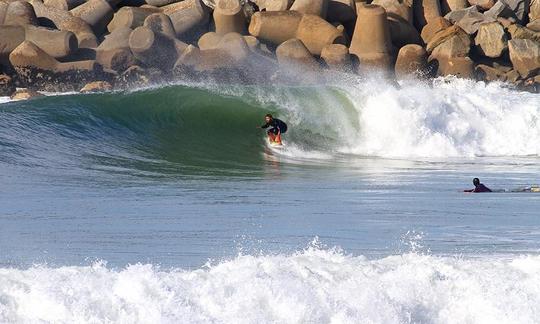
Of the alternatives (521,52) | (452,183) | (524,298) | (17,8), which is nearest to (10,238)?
(524,298)

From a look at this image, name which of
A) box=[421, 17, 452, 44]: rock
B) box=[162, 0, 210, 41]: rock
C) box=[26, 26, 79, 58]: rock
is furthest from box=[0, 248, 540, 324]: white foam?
box=[421, 17, 452, 44]: rock

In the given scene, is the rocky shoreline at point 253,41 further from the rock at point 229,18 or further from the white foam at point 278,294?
the white foam at point 278,294

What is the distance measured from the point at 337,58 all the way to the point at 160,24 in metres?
4.40

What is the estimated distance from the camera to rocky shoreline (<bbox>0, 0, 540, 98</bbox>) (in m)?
27.8

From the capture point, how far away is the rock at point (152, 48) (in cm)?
2819

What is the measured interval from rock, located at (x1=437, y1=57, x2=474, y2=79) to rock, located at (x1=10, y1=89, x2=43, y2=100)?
10705 millimetres

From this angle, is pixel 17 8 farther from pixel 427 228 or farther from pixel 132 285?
pixel 132 285

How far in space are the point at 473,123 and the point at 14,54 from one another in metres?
10.4

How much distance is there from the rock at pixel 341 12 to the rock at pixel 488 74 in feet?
11.7

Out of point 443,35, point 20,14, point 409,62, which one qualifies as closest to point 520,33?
point 443,35

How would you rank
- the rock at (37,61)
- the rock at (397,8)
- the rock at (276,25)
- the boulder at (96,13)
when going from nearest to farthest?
1. the rock at (37,61)
2. the rock at (276,25)
3. the boulder at (96,13)
4. the rock at (397,8)

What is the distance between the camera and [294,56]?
95.0ft

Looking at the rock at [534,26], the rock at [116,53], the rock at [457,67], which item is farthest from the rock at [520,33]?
the rock at [116,53]

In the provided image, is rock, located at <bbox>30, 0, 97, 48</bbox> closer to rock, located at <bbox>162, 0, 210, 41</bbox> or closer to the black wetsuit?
rock, located at <bbox>162, 0, 210, 41</bbox>
